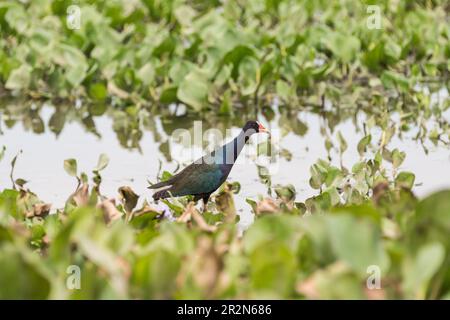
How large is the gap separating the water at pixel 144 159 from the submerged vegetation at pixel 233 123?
0.08 metres

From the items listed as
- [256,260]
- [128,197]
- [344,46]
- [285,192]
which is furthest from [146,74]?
[256,260]

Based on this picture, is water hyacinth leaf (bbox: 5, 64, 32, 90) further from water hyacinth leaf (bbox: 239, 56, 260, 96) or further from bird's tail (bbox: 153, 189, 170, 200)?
bird's tail (bbox: 153, 189, 170, 200)

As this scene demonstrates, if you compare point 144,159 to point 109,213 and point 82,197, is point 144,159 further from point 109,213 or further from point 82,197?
point 109,213

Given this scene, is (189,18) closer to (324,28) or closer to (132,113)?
(324,28)

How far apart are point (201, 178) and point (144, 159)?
6.12ft

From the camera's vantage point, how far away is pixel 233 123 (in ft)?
27.8

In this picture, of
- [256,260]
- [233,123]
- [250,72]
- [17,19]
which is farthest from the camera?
[17,19]

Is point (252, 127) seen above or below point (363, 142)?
above

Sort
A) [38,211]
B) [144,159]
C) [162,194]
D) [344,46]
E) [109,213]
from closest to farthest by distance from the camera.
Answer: [109,213] → [38,211] → [162,194] → [144,159] → [344,46]

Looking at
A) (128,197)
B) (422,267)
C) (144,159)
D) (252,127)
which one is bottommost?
(422,267)

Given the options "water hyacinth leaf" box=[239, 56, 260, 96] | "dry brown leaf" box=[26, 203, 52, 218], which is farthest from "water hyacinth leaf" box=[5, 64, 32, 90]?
"dry brown leaf" box=[26, 203, 52, 218]

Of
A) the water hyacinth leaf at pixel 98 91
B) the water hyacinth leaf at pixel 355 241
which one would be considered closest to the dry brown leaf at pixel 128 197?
the water hyacinth leaf at pixel 355 241

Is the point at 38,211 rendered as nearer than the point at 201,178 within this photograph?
Yes

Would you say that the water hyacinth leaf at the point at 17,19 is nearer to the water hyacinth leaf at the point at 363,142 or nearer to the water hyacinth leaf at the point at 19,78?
the water hyacinth leaf at the point at 19,78
